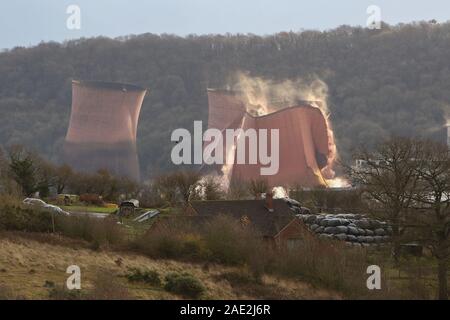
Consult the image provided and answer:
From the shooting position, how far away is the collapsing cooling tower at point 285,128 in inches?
1944

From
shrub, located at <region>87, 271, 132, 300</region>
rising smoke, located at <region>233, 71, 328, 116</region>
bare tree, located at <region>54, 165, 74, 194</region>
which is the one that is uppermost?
rising smoke, located at <region>233, 71, 328, 116</region>

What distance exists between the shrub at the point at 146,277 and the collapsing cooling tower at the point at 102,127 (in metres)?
34.4

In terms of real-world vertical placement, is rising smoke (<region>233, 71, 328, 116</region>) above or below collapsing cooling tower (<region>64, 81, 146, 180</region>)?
above

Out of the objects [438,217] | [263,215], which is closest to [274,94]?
[263,215]

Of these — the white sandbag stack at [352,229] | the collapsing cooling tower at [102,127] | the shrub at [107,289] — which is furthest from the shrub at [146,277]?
the collapsing cooling tower at [102,127]

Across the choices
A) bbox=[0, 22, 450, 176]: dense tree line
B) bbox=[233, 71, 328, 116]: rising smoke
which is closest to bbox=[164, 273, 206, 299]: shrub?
bbox=[233, 71, 328, 116]: rising smoke

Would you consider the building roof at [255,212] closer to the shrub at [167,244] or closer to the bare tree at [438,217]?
the shrub at [167,244]

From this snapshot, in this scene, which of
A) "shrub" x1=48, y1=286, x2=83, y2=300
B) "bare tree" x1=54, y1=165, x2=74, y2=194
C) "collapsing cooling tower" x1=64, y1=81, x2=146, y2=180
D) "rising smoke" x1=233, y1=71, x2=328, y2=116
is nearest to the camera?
"shrub" x1=48, y1=286, x2=83, y2=300

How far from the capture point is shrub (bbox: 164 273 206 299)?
1433 centimetres

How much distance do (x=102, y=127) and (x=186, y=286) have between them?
36.6 metres

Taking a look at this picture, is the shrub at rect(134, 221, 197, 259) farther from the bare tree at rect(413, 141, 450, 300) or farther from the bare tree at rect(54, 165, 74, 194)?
the bare tree at rect(54, 165, 74, 194)

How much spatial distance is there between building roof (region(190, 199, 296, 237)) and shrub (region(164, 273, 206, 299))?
335 inches

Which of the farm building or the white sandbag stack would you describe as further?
the white sandbag stack
